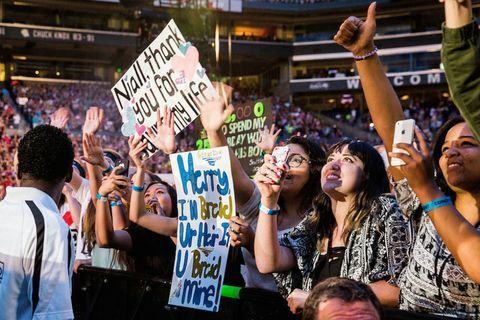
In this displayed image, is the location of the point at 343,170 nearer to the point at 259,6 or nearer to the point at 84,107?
the point at 84,107

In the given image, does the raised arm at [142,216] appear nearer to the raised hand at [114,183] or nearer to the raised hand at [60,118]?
the raised hand at [114,183]

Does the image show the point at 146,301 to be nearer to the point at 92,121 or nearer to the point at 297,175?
the point at 92,121

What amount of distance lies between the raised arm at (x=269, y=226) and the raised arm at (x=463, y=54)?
1.10m

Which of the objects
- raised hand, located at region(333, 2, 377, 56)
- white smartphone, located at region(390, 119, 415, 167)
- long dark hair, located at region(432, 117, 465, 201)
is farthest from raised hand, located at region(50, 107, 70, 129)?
white smartphone, located at region(390, 119, 415, 167)

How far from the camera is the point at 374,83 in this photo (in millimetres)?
2547

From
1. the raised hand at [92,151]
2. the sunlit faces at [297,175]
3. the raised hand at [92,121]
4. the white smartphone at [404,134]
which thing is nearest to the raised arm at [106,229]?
the raised hand at [92,151]

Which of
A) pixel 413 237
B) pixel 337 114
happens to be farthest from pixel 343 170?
pixel 337 114

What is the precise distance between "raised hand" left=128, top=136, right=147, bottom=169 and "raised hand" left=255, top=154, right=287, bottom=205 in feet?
4.87

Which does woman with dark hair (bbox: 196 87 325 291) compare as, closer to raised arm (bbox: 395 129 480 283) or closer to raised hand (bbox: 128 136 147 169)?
raised hand (bbox: 128 136 147 169)

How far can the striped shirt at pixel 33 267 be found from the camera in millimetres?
2566

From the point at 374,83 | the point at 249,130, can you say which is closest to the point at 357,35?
the point at 374,83

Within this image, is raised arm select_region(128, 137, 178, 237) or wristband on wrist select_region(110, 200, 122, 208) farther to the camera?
wristband on wrist select_region(110, 200, 122, 208)

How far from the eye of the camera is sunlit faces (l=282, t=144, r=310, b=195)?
3.48 meters

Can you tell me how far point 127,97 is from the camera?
4.54 metres
